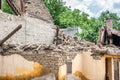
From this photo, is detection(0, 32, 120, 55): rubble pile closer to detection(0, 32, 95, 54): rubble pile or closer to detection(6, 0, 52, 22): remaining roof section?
detection(0, 32, 95, 54): rubble pile

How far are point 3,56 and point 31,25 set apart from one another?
4.84 m

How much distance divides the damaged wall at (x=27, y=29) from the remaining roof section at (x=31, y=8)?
0.41 metres

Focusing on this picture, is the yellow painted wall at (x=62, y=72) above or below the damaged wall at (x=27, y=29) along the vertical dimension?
below

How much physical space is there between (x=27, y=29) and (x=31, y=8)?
1766 mm

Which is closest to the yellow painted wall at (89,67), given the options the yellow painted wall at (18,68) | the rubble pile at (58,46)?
the rubble pile at (58,46)

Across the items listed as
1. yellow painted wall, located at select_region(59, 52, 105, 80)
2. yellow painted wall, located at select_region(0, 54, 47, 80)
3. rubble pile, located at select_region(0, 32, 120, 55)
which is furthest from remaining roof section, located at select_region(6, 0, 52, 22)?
yellow painted wall, located at select_region(0, 54, 47, 80)

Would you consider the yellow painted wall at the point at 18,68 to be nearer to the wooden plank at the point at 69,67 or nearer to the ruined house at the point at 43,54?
the ruined house at the point at 43,54

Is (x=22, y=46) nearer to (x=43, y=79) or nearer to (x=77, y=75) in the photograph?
(x=43, y=79)

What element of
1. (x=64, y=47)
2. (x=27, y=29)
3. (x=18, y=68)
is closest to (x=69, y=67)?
(x=64, y=47)

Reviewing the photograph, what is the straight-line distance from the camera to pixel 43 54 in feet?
47.0

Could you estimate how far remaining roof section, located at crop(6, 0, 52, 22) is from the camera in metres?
17.7

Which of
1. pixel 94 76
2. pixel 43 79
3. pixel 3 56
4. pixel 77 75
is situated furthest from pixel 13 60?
pixel 94 76

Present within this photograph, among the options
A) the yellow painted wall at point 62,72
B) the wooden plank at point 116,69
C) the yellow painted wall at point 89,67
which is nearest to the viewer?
the yellow painted wall at point 62,72

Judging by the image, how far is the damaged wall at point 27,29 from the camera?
15688 millimetres
